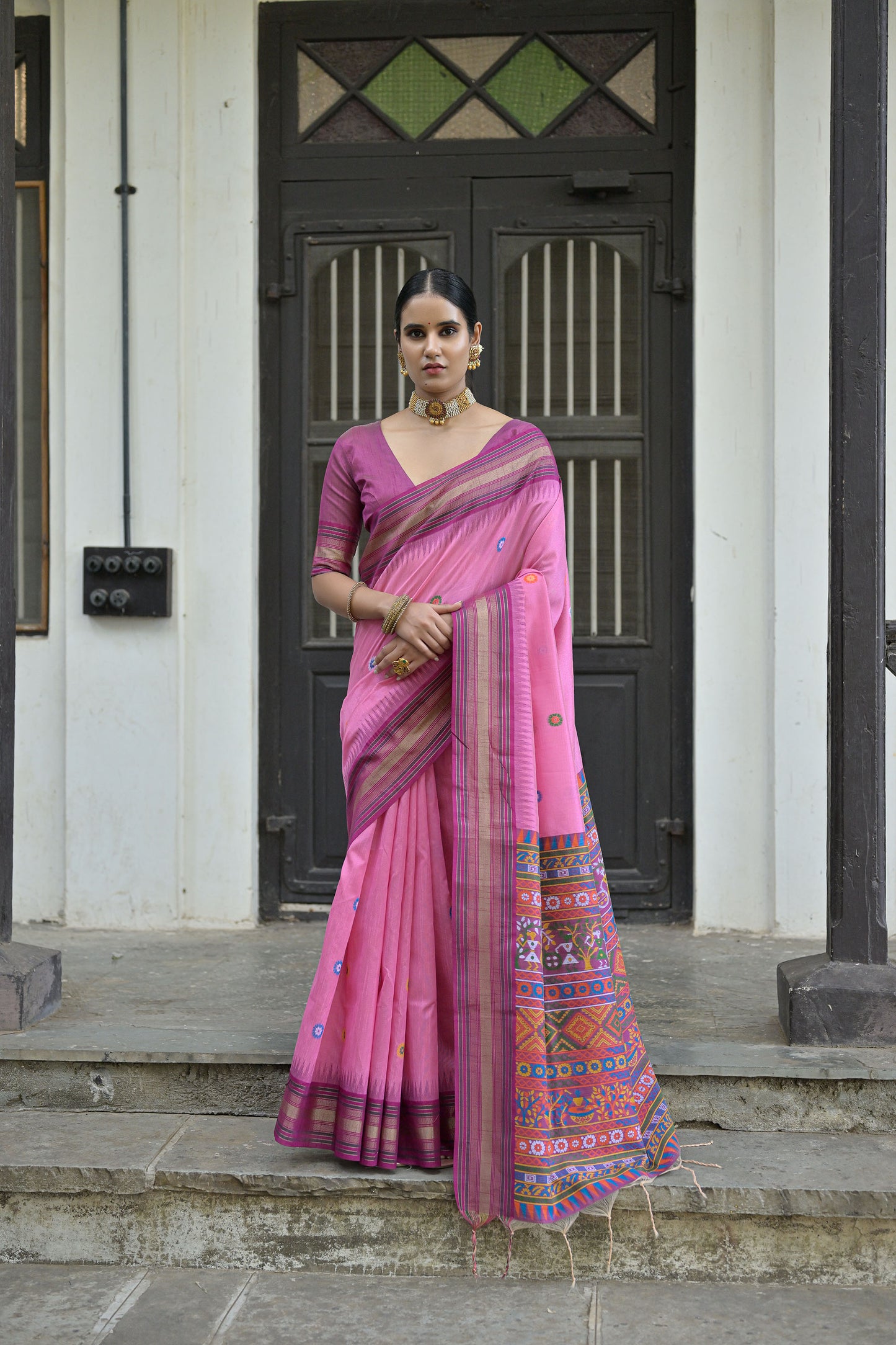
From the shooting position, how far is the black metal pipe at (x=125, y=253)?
4.66 metres

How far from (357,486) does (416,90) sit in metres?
2.47

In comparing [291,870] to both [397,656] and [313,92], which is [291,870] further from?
[313,92]

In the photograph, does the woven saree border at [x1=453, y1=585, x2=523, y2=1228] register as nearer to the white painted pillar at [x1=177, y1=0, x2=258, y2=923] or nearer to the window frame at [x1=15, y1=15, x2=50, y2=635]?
the white painted pillar at [x1=177, y1=0, x2=258, y2=923]

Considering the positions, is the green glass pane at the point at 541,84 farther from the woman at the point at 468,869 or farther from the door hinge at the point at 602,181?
the woman at the point at 468,869

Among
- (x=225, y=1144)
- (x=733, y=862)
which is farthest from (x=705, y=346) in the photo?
(x=225, y=1144)

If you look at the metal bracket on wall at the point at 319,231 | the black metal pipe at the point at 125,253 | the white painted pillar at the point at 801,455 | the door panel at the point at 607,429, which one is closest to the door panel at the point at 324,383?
the metal bracket on wall at the point at 319,231

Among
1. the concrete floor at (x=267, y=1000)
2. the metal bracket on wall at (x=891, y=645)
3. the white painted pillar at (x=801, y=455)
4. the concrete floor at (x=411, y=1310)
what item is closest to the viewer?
the concrete floor at (x=411, y=1310)

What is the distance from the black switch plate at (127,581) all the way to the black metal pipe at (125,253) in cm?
12

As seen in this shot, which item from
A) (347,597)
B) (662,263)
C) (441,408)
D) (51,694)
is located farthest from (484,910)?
(662,263)

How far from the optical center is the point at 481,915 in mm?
2709

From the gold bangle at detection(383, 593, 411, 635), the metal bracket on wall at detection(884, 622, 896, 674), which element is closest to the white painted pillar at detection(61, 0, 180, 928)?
the gold bangle at detection(383, 593, 411, 635)

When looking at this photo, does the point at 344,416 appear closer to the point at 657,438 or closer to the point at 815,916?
the point at 657,438

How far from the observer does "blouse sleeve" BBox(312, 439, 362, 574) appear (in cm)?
303

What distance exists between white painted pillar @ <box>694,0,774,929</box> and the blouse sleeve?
6.27ft
